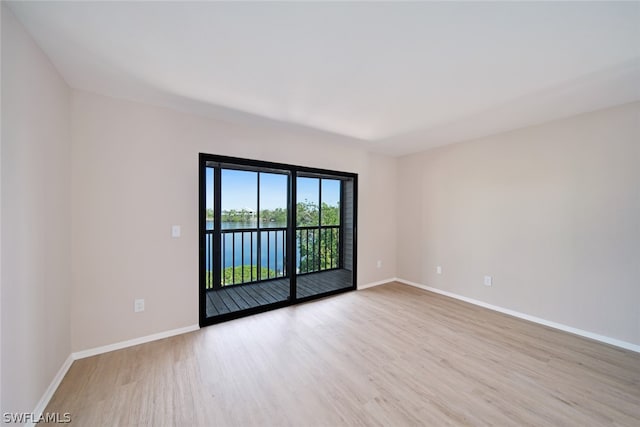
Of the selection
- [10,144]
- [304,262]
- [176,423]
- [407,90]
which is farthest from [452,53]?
[304,262]

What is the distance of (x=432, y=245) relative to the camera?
13.3ft

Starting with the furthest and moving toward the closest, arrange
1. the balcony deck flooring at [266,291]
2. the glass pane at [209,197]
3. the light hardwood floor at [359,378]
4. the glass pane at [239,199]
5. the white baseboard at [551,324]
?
1. the glass pane at [239,199]
2. the glass pane at [209,197]
3. the balcony deck flooring at [266,291]
4. the white baseboard at [551,324]
5. the light hardwood floor at [359,378]

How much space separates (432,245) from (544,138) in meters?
2.00

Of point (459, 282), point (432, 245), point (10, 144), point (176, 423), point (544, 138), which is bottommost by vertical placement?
point (176, 423)

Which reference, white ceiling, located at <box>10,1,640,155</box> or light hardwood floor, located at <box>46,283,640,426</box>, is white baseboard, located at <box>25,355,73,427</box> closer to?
light hardwood floor, located at <box>46,283,640,426</box>

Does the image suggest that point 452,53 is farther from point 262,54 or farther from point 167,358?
point 167,358

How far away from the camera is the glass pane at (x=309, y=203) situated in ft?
13.9

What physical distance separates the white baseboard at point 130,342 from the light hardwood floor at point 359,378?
7cm

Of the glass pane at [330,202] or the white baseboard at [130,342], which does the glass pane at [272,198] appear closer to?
the glass pane at [330,202]

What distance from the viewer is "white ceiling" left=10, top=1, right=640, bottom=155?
4.38 feet

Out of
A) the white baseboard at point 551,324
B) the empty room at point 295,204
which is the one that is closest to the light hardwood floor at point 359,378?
the empty room at point 295,204

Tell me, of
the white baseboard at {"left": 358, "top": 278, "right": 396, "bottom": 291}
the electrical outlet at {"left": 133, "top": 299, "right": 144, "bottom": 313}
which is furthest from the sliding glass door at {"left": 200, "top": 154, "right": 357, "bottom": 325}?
the electrical outlet at {"left": 133, "top": 299, "right": 144, "bottom": 313}

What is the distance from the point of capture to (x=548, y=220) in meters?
2.85

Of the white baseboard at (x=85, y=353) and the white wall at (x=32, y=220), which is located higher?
the white wall at (x=32, y=220)
